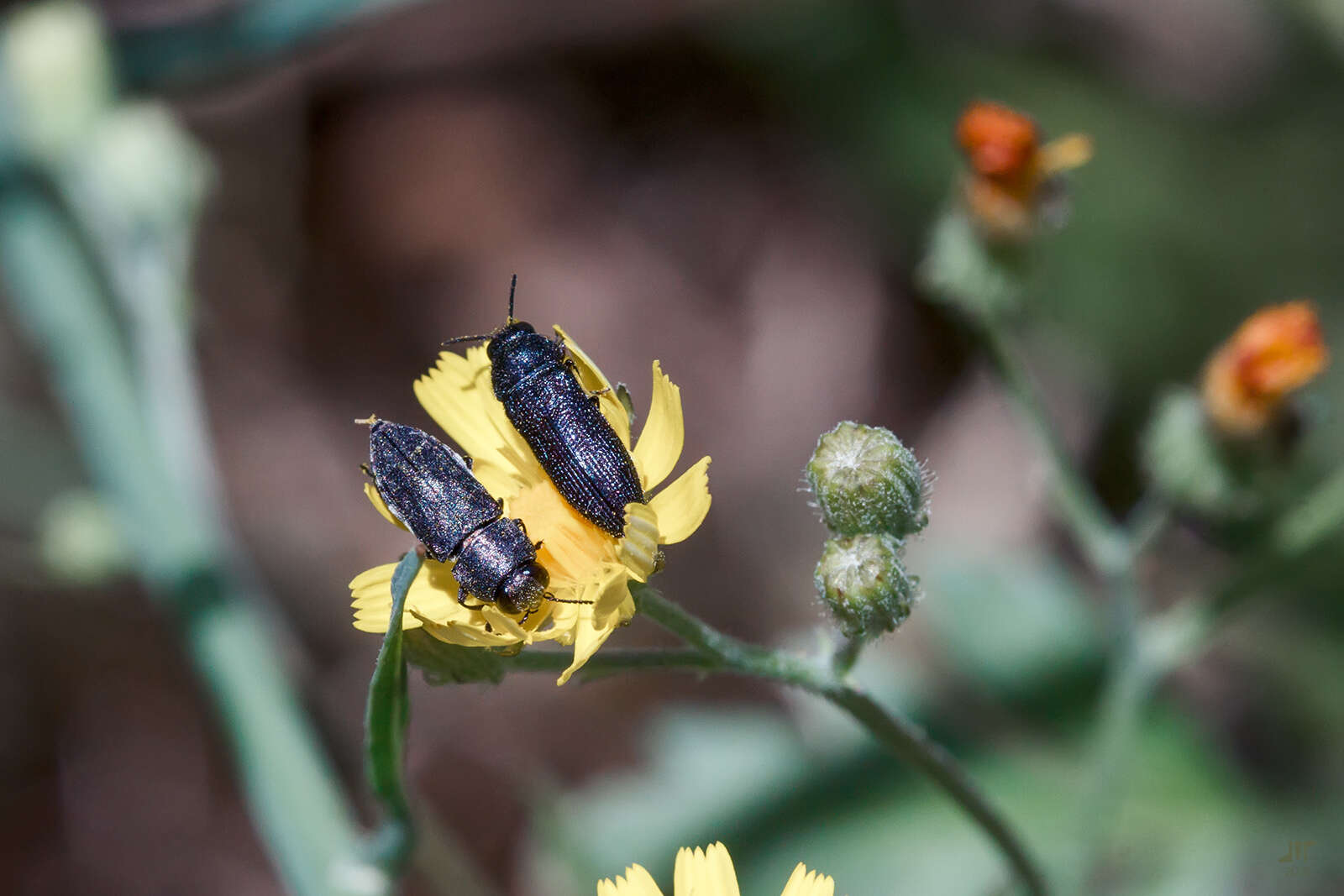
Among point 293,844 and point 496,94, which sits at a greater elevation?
point 496,94

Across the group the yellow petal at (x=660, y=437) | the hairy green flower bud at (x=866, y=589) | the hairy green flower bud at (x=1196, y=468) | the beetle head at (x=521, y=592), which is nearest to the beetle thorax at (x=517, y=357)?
the yellow petal at (x=660, y=437)

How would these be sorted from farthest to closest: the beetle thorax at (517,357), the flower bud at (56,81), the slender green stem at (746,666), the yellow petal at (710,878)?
1. the flower bud at (56,81)
2. the beetle thorax at (517,357)
3. the yellow petal at (710,878)
4. the slender green stem at (746,666)

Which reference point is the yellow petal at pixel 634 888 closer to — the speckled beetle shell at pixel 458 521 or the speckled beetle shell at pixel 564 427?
the speckled beetle shell at pixel 458 521

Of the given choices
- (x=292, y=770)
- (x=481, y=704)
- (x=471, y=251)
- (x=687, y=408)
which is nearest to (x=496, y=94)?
(x=471, y=251)

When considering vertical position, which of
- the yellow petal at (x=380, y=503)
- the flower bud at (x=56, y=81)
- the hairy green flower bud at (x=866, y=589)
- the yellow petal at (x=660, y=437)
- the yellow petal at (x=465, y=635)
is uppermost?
the flower bud at (x=56, y=81)

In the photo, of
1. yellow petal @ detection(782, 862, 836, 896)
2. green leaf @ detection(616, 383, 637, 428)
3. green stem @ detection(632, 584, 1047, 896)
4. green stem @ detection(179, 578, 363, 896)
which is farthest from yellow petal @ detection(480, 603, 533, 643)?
green stem @ detection(179, 578, 363, 896)

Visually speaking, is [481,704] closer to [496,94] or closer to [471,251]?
[471,251]

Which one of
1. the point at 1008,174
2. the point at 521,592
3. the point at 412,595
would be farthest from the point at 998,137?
the point at 412,595
